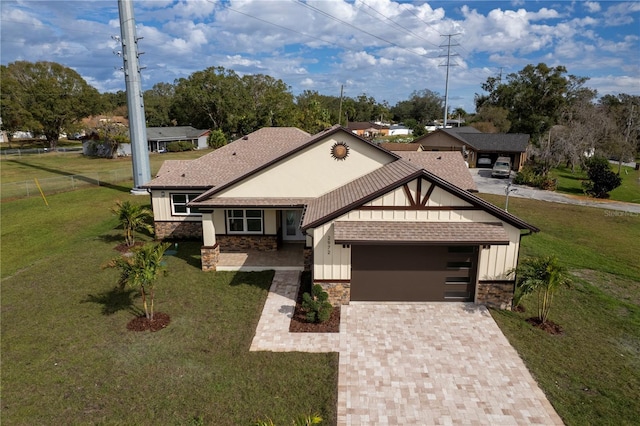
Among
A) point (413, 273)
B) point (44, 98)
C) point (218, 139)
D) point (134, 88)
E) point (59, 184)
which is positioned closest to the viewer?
point (413, 273)

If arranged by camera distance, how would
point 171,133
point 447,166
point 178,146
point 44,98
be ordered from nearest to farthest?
point 447,166 < point 44,98 < point 178,146 < point 171,133

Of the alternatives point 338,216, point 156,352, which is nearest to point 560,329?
point 338,216

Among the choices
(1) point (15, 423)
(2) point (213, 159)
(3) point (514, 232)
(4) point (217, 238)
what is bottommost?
(1) point (15, 423)

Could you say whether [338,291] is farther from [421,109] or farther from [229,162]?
[421,109]

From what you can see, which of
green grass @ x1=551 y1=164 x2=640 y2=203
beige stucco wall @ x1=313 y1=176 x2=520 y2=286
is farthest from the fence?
green grass @ x1=551 y1=164 x2=640 y2=203

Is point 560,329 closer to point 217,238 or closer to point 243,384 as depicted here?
point 243,384

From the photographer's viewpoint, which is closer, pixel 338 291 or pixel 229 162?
pixel 338 291

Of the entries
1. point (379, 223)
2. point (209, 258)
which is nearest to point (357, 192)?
point (379, 223)

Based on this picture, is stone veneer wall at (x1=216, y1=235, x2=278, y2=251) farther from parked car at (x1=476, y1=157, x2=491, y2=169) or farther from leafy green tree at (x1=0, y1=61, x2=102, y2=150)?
leafy green tree at (x1=0, y1=61, x2=102, y2=150)
